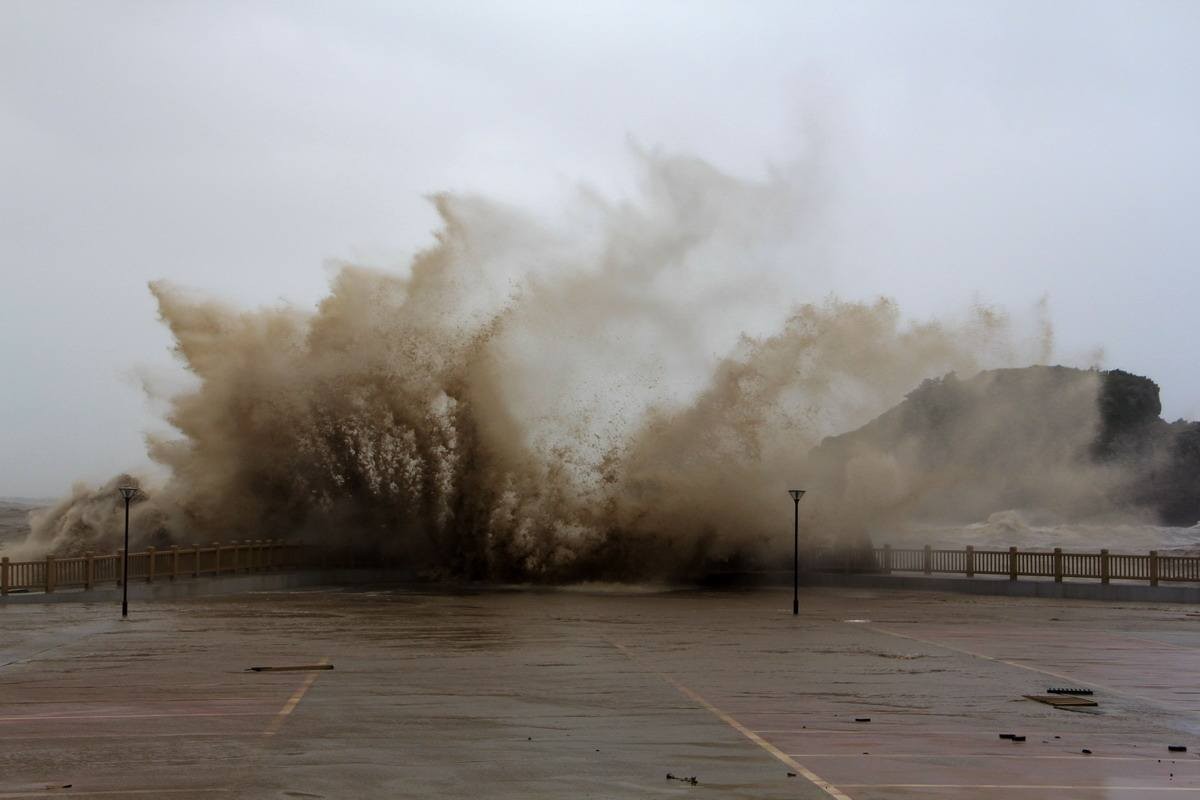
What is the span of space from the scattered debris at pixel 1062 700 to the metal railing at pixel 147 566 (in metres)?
23.1

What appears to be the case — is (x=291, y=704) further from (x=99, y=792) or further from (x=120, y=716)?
(x=99, y=792)

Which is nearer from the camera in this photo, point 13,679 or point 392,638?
point 13,679

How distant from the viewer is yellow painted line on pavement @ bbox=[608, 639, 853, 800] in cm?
1034

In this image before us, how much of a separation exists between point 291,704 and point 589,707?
10.2 feet

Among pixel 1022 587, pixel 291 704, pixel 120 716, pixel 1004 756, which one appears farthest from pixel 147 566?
pixel 1004 756

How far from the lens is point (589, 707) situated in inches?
590

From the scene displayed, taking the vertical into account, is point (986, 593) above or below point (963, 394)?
below

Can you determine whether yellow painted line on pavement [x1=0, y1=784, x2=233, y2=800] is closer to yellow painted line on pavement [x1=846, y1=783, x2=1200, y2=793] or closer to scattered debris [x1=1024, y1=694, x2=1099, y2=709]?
yellow painted line on pavement [x1=846, y1=783, x2=1200, y2=793]

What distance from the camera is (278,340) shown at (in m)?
50.0

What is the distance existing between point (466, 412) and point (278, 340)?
7621 mm

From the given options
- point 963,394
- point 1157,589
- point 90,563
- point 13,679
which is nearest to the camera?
point 13,679

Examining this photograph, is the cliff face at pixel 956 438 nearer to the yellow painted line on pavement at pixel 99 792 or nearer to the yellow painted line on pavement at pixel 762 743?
the yellow painted line on pavement at pixel 762 743

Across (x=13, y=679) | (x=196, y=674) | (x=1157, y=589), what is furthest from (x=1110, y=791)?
(x=1157, y=589)

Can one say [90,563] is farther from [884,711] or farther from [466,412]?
[884,711]
